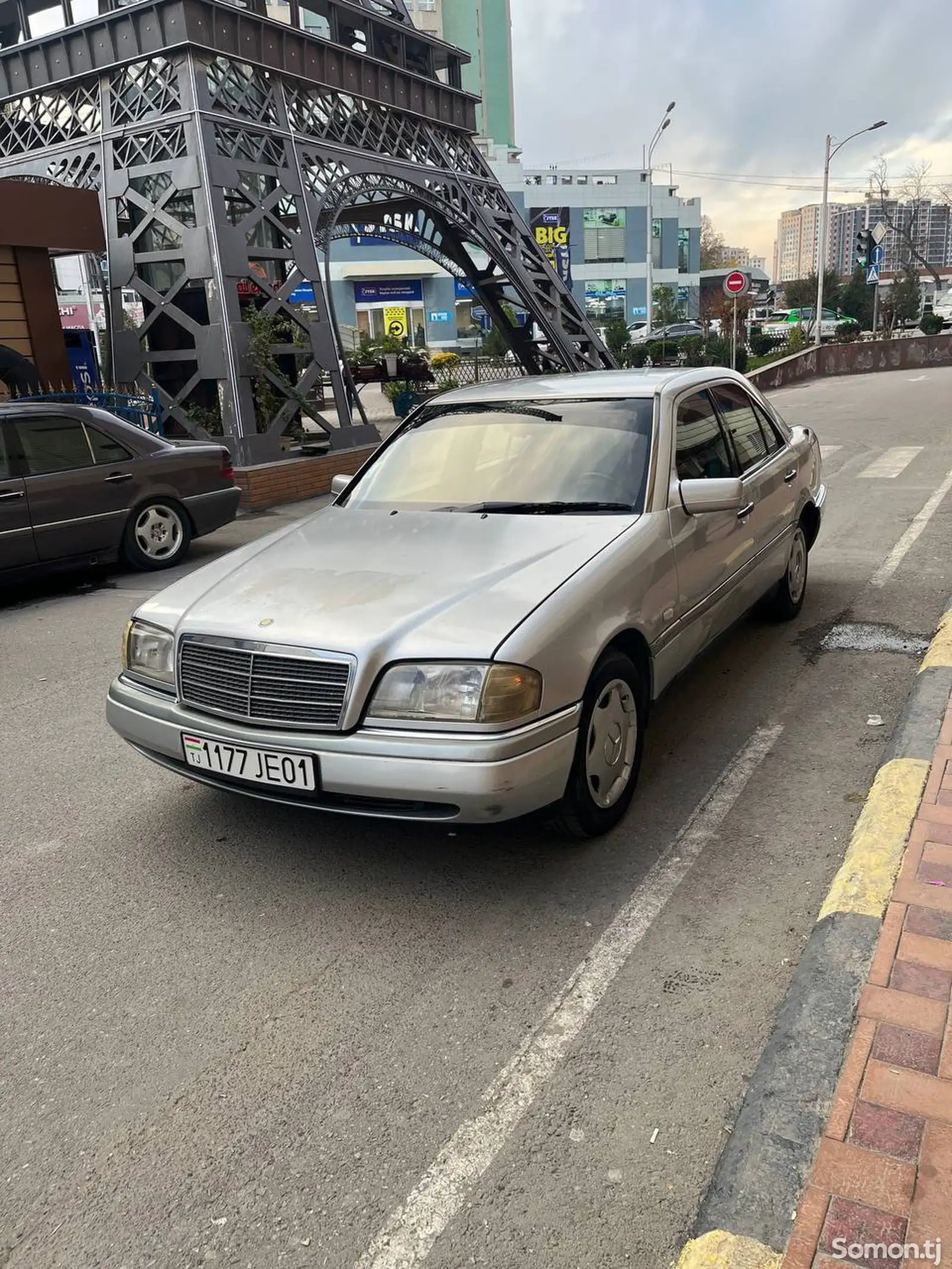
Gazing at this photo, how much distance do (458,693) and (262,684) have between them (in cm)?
69

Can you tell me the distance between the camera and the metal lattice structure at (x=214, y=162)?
13.3 metres

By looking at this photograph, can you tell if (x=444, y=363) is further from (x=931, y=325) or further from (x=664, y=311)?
(x=664, y=311)

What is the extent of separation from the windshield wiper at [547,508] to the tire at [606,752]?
2.34 feet

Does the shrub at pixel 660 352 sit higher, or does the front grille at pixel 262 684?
the front grille at pixel 262 684

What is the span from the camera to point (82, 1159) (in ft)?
7.63

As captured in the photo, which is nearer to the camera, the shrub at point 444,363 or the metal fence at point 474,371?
the metal fence at point 474,371

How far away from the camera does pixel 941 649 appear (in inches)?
203

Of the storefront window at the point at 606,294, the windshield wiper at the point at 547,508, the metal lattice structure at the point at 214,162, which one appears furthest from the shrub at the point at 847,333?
the windshield wiper at the point at 547,508

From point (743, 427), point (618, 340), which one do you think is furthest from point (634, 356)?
point (743, 427)

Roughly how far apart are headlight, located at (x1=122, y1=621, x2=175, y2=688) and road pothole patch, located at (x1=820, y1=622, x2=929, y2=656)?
3.80 metres

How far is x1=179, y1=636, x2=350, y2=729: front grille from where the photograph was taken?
3.15m

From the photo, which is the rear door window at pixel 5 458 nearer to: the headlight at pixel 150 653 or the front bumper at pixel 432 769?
the headlight at pixel 150 653

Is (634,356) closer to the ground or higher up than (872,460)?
higher up

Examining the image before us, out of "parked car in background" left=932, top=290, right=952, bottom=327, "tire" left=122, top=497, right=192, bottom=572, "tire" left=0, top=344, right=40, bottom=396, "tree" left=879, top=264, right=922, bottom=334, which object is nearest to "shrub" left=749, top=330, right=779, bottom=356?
"parked car in background" left=932, top=290, right=952, bottom=327
